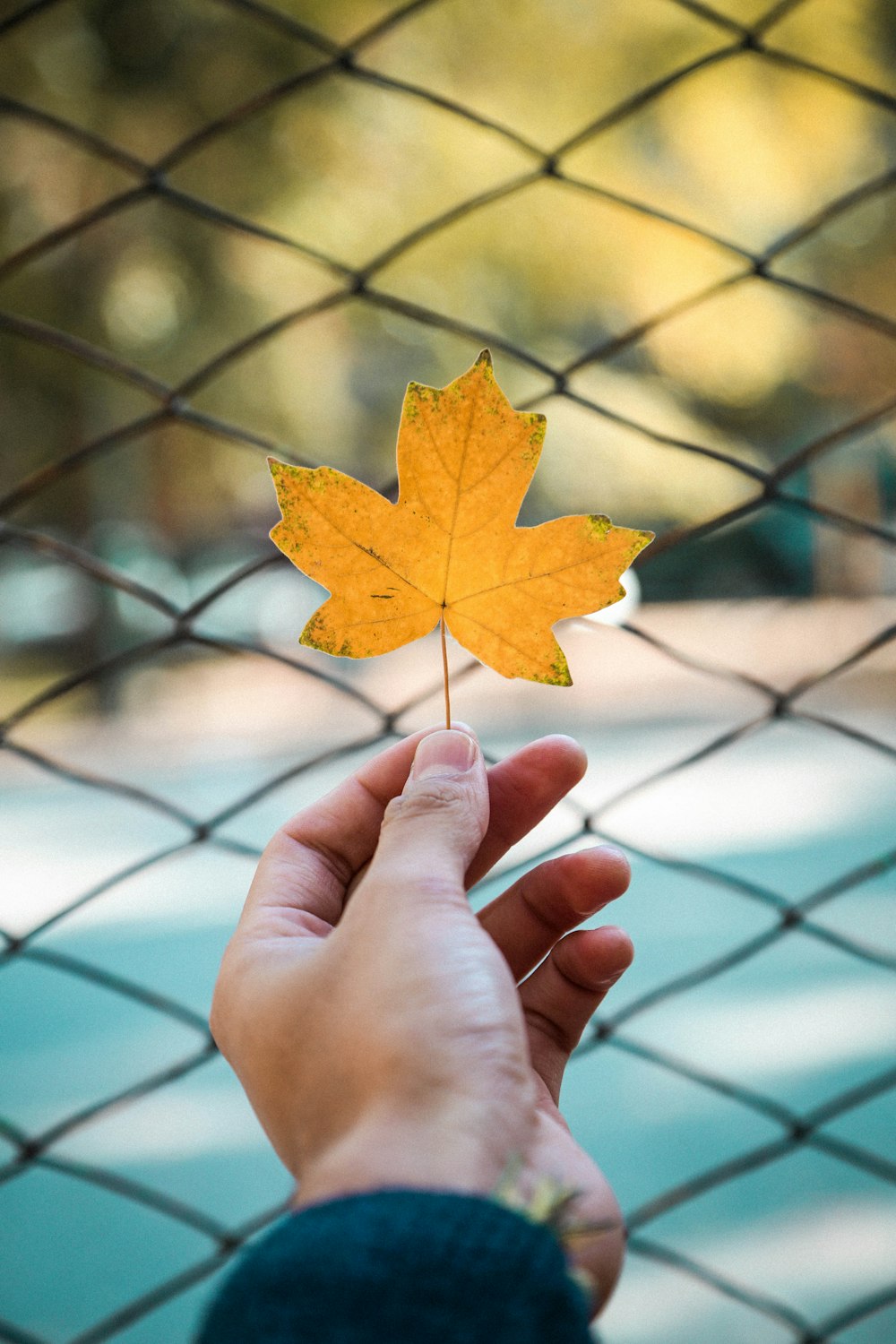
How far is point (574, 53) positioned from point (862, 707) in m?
3.95

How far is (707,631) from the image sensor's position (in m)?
4.87

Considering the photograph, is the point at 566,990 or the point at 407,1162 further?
the point at 566,990

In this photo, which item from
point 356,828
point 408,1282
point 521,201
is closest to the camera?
point 408,1282

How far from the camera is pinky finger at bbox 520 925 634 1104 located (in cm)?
56

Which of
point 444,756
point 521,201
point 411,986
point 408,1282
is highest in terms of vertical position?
point 521,201

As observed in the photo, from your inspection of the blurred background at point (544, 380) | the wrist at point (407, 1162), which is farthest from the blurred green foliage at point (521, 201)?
the wrist at point (407, 1162)

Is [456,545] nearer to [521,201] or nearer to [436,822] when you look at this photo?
[436,822]

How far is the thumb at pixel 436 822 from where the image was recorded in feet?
1.45

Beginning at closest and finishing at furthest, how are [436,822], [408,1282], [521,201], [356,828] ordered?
1. [408,1282]
2. [436,822]
3. [356,828]
4. [521,201]

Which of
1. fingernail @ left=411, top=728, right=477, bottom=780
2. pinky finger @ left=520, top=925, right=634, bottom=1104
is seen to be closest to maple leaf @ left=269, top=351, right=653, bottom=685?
fingernail @ left=411, top=728, right=477, bottom=780

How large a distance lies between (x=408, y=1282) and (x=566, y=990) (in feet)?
0.88

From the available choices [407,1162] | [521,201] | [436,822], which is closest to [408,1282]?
[407,1162]

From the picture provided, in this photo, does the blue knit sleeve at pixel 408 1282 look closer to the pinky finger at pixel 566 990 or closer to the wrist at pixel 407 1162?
the wrist at pixel 407 1162

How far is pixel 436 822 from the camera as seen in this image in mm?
458
